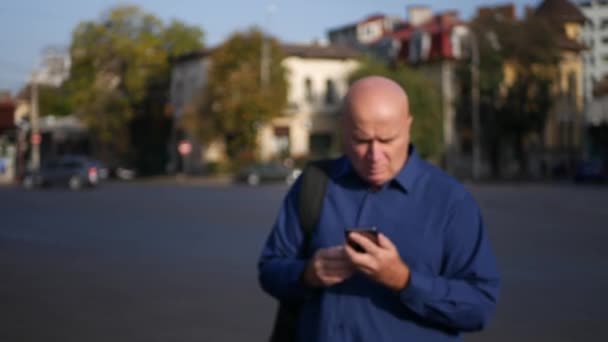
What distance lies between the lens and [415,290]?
2502mm

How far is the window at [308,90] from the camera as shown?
70.4 m

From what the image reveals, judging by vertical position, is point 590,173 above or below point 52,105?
below

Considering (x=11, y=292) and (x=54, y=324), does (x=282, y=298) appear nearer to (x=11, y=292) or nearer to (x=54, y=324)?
(x=54, y=324)

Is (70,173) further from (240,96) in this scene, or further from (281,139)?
(281,139)

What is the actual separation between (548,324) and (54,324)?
4225mm

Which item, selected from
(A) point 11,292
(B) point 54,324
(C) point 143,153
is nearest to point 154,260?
(A) point 11,292

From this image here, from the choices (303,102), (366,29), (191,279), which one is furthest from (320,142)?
(191,279)

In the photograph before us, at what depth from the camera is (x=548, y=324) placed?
830cm

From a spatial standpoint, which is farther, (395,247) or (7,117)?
(7,117)

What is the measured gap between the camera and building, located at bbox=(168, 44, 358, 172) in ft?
225

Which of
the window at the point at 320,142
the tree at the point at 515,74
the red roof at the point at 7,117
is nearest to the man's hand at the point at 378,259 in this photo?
the red roof at the point at 7,117

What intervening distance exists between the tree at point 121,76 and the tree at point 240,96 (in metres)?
13.7

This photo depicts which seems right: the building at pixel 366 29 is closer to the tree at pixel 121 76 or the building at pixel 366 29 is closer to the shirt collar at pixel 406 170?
the tree at pixel 121 76

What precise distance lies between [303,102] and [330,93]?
2.37m
